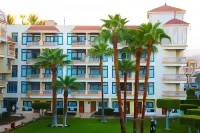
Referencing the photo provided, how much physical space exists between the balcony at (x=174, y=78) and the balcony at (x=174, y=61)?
2089 millimetres

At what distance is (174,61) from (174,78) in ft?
10.3

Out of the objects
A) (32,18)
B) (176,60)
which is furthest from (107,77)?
(32,18)

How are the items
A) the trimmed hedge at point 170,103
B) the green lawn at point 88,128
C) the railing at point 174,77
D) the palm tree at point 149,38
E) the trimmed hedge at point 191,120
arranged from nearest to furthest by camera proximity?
the palm tree at point 149,38 < the trimmed hedge at point 191,120 < the green lawn at point 88,128 < the trimmed hedge at point 170,103 < the railing at point 174,77

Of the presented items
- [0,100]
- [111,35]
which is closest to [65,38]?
[0,100]

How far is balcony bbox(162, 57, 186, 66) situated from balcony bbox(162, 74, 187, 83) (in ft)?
6.85

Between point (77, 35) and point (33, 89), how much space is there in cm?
1351

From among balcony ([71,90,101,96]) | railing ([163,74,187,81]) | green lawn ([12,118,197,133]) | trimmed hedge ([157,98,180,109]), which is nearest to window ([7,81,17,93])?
balcony ([71,90,101,96])

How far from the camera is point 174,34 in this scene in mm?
63406

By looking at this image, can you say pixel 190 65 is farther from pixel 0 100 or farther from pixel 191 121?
pixel 191 121

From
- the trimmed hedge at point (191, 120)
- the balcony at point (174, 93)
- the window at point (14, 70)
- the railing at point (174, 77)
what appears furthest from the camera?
the window at point (14, 70)

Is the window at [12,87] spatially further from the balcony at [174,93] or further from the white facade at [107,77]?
the balcony at [174,93]

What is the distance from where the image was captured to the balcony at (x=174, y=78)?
6425cm

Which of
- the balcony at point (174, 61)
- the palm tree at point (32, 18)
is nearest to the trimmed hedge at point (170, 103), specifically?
the balcony at point (174, 61)

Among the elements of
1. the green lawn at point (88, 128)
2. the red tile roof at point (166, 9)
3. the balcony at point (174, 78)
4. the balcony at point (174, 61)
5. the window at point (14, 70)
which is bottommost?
the green lawn at point (88, 128)
